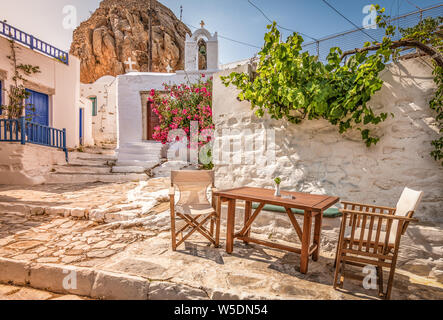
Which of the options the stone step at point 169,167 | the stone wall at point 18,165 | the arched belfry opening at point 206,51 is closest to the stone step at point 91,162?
the stone wall at point 18,165

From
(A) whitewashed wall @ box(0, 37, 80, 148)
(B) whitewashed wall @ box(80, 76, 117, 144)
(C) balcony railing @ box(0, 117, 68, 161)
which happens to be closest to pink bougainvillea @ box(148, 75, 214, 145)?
(C) balcony railing @ box(0, 117, 68, 161)

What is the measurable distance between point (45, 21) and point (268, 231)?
6.56 meters

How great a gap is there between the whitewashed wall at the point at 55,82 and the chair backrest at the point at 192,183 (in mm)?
7477

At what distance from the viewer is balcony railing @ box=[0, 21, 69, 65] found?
25.0 ft

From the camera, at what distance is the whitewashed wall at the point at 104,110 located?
15305 mm

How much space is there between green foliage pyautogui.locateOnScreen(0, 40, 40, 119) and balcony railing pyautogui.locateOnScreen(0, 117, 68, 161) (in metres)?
0.50

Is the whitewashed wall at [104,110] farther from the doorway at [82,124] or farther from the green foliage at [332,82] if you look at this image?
the green foliage at [332,82]

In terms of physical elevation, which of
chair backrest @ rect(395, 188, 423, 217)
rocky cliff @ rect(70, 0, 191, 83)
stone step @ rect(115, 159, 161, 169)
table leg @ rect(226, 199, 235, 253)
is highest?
rocky cliff @ rect(70, 0, 191, 83)

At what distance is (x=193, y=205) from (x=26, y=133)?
6.90 m

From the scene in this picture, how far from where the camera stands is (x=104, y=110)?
15.6m

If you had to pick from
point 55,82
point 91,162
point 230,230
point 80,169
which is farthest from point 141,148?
point 230,230

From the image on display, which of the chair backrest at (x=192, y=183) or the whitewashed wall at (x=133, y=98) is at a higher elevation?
the whitewashed wall at (x=133, y=98)

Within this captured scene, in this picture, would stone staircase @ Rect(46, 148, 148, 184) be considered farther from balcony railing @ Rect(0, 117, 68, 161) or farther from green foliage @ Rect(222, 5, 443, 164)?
green foliage @ Rect(222, 5, 443, 164)

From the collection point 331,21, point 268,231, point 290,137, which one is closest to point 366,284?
point 268,231
